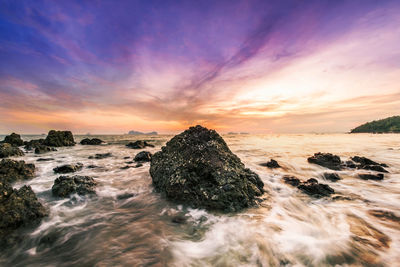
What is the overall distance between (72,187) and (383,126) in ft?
464

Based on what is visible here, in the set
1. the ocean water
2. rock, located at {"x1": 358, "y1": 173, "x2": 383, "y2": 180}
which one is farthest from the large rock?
rock, located at {"x1": 358, "y1": 173, "x2": 383, "y2": 180}

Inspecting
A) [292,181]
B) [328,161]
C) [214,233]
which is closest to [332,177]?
[292,181]

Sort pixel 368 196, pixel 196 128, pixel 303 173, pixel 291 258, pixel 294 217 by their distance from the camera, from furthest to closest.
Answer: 1. pixel 303 173
2. pixel 196 128
3. pixel 368 196
4. pixel 294 217
5. pixel 291 258

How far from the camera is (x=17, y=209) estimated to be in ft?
12.5

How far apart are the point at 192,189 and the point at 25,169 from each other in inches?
348

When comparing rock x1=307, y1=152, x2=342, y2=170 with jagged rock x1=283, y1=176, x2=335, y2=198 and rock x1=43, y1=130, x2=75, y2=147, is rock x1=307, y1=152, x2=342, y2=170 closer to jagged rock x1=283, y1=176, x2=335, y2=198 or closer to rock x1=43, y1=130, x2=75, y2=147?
jagged rock x1=283, y1=176, x2=335, y2=198

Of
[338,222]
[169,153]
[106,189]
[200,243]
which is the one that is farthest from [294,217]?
[106,189]

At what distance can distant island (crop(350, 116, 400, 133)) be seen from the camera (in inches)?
3478

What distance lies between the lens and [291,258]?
306cm

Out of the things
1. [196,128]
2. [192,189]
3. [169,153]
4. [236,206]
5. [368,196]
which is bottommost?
[368,196]

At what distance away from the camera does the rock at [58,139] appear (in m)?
24.3

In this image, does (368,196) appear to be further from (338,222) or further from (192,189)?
(192,189)

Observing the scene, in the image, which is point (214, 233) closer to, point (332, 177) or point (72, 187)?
point (72, 187)

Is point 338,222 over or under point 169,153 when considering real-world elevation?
under
